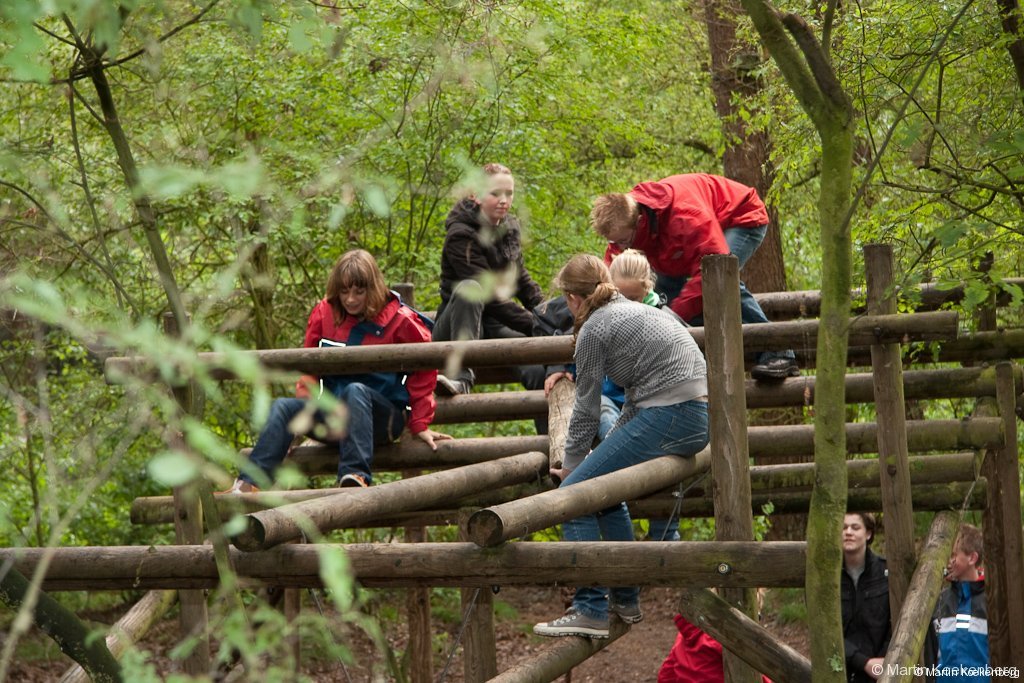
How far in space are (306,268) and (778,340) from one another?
732 cm

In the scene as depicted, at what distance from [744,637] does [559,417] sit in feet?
5.82

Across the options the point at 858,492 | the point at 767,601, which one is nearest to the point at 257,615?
the point at 858,492

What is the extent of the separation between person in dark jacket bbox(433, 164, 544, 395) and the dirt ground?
17.3 feet

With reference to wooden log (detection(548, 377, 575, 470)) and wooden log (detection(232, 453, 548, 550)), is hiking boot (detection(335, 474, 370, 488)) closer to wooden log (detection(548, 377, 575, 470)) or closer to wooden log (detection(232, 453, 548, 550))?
wooden log (detection(232, 453, 548, 550))

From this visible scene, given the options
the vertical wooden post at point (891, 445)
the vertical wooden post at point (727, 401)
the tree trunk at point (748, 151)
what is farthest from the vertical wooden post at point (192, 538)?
the tree trunk at point (748, 151)

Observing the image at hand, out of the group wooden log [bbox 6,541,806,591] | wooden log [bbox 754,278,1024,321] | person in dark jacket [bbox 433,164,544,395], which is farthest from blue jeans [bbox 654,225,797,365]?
wooden log [bbox 6,541,806,591]

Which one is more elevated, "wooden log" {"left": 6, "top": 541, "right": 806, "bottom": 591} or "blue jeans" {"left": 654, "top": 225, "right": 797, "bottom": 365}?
"blue jeans" {"left": 654, "top": 225, "right": 797, "bottom": 365}

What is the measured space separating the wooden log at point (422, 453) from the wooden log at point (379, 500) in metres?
0.56

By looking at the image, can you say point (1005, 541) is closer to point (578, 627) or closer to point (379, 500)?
point (578, 627)

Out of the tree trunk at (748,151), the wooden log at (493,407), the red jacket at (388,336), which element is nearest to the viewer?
the red jacket at (388,336)

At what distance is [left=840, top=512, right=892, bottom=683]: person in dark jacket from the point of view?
17.6 ft

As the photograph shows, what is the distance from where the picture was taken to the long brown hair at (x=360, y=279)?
5.81 m

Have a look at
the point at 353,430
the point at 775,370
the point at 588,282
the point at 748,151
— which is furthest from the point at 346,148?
the point at 588,282

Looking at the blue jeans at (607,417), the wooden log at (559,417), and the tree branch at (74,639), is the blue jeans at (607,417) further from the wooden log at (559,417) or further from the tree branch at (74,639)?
the tree branch at (74,639)
